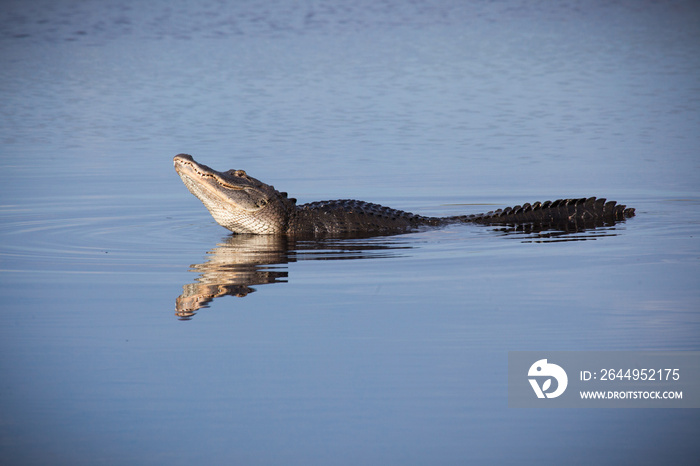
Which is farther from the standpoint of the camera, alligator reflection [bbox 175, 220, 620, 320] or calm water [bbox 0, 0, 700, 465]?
alligator reflection [bbox 175, 220, 620, 320]

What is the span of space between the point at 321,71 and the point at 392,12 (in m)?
28.8

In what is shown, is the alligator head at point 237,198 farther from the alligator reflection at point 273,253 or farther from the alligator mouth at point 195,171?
the alligator reflection at point 273,253

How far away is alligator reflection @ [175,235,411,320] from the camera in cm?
958

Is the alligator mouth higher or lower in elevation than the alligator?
higher

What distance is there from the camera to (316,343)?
25.4 ft

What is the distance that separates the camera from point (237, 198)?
45.2 ft

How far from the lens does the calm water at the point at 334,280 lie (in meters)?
6.20

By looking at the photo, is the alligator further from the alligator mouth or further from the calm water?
the calm water

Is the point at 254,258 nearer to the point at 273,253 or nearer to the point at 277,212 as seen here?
the point at 273,253

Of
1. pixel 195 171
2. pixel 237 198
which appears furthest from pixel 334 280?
pixel 195 171

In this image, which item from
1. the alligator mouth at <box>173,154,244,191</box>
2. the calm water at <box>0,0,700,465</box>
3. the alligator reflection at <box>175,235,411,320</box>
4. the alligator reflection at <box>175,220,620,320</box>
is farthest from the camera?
the alligator mouth at <box>173,154,244,191</box>

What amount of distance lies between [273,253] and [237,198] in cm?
185

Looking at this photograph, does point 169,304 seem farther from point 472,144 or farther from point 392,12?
point 392,12

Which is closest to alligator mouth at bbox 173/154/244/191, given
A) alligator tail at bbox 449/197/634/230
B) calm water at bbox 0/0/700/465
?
calm water at bbox 0/0/700/465
